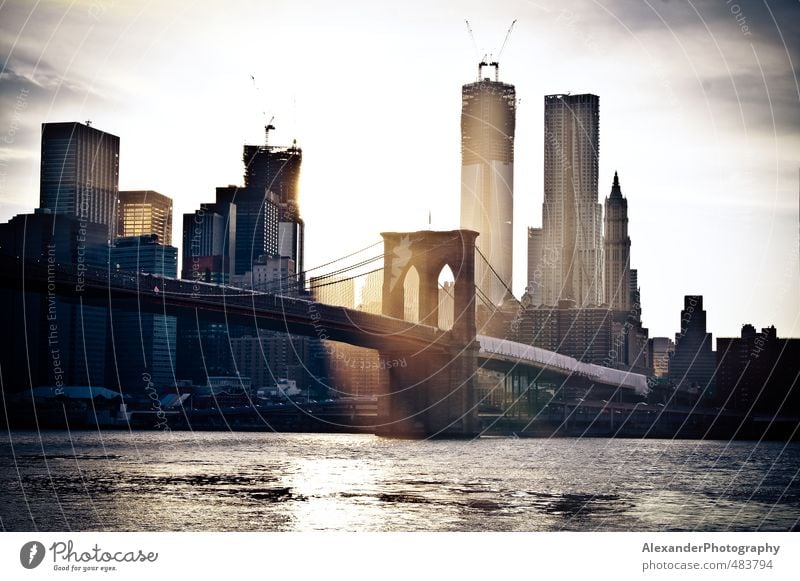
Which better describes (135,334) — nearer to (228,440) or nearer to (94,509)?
(228,440)

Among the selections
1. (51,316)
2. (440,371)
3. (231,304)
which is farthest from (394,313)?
(51,316)

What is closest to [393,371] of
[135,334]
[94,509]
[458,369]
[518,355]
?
[458,369]

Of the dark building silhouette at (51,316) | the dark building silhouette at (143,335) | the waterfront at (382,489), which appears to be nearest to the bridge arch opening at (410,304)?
the dark building silhouette at (51,316)

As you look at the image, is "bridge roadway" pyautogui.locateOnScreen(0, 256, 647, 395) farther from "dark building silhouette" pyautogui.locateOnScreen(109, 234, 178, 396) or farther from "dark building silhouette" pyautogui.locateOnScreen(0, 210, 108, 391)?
"dark building silhouette" pyautogui.locateOnScreen(109, 234, 178, 396)

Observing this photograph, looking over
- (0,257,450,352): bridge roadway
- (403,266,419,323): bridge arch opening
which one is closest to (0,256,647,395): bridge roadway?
(0,257,450,352): bridge roadway

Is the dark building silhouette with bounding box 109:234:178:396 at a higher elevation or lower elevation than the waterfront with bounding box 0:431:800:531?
higher

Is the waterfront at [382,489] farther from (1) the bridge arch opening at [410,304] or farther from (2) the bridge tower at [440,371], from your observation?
(1) the bridge arch opening at [410,304]
